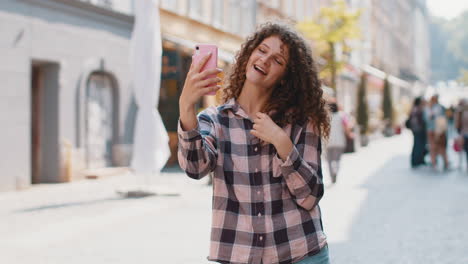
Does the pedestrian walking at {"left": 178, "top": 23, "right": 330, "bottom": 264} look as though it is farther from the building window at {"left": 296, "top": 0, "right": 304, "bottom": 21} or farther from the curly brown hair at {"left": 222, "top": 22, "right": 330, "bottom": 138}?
the building window at {"left": 296, "top": 0, "right": 304, "bottom": 21}

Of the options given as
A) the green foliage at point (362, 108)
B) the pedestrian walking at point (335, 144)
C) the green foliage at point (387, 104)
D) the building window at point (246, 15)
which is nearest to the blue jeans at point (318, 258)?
the pedestrian walking at point (335, 144)

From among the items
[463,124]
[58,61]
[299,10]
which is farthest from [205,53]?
[299,10]

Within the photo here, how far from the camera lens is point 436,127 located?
52.4ft

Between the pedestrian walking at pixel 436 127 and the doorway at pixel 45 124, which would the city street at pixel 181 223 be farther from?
the pedestrian walking at pixel 436 127

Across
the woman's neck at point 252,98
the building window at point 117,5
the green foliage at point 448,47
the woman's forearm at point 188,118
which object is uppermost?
the green foliage at point 448,47

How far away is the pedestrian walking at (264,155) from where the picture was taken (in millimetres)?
2238

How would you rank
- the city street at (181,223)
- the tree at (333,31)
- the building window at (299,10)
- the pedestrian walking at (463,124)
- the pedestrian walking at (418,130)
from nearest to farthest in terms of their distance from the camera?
1. the city street at (181,223)
2. the pedestrian walking at (463,124)
3. the pedestrian walking at (418,130)
4. the tree at (333,31)
5. the building window at (299,10)

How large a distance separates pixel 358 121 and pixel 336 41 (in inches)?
144

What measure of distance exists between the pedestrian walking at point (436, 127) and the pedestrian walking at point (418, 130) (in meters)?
0.21

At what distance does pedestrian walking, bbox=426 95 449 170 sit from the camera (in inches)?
626

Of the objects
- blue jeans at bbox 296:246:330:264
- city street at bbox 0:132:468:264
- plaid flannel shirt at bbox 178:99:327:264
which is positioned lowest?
city street at bbox 0:132:468:264

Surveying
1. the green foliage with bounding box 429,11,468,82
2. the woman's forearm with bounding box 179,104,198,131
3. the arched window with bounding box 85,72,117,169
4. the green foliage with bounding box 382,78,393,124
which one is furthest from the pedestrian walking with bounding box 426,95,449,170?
the green foliage with bounding box 429,11,468,82

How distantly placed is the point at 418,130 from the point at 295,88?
14603mm

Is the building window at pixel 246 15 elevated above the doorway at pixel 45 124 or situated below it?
above
